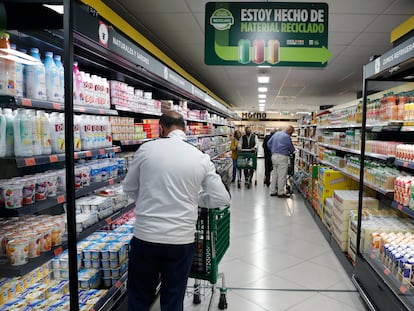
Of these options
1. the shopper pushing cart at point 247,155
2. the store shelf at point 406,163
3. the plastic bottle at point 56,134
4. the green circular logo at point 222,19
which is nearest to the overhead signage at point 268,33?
the green circular logo at point 222,19

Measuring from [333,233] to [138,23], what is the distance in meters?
4.19

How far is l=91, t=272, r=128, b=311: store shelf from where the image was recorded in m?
2.55

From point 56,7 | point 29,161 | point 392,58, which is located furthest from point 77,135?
point 392,58

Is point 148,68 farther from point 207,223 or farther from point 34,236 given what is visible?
point 34,236

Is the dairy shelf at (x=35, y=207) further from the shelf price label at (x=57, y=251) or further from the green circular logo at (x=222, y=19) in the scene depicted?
the green circular logo at (x=222, y=19)

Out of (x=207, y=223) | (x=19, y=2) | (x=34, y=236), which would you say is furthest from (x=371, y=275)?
(x=19, y=2)

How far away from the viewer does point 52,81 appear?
2203mm

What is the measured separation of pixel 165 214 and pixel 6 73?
48.4 inches

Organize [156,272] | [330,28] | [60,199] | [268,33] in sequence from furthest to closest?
[330,28] → [268,33] → [156,272] → [60,199]

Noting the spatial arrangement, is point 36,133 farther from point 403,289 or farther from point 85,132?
point 403,289

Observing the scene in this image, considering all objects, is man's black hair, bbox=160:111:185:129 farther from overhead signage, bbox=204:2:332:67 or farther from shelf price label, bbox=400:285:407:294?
shelf price label, bbox=400:285:407:294

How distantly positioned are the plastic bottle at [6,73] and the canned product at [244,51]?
2.40 metres

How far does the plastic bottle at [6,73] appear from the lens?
187cm

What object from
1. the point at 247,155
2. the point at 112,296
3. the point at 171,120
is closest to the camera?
the point at 171,120
